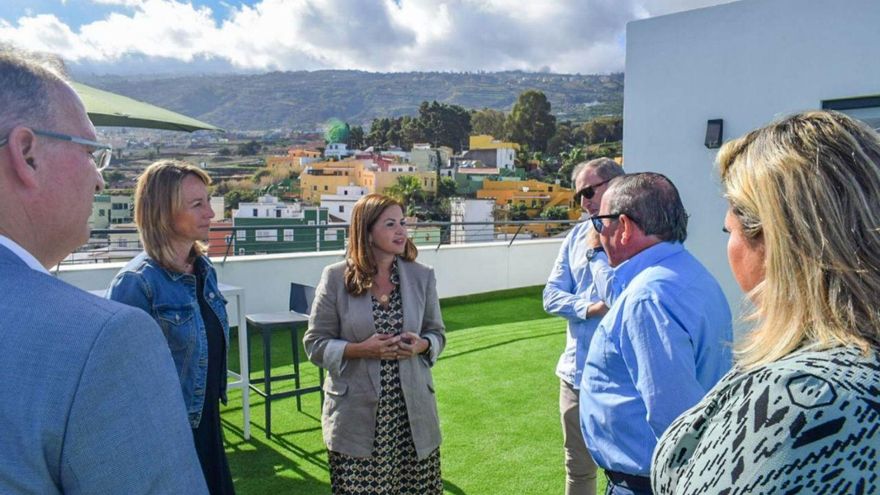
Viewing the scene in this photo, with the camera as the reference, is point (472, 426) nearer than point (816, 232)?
No

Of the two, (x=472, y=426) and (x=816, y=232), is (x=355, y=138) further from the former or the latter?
(x=816, y=232)

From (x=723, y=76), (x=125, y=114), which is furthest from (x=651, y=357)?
(x=723, y=76)

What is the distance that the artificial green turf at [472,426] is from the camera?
12.1 feet

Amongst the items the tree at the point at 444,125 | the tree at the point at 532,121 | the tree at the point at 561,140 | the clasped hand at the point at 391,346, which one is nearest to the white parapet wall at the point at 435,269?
the clasped hand at the point at 391,346

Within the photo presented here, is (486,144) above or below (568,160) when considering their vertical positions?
above

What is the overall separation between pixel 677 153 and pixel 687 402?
467 cm

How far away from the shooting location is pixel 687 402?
1.64m

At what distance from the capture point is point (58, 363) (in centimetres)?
74

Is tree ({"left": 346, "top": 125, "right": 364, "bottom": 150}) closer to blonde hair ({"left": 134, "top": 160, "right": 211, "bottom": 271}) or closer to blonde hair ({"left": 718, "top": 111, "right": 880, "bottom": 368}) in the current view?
blonde hair ({"left": 134, "top": 160, "right": 211, "bottom": 271})

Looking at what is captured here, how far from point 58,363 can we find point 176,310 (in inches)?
62.2

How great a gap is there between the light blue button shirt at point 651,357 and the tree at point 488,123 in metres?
68.9

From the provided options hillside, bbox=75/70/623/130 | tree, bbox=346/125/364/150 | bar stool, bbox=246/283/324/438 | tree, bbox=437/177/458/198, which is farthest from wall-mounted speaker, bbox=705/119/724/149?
hillside, bbox=75/70/623/130

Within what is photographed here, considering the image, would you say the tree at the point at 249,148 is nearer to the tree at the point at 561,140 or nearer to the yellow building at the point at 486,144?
the yellow building at the point at 486,144

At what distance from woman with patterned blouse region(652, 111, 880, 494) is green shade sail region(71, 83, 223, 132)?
13.7 feet
